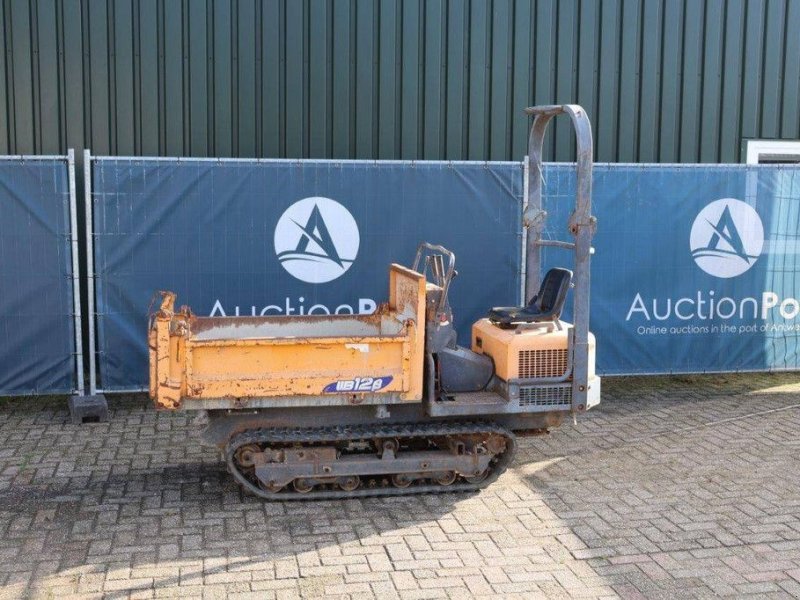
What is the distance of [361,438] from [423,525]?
2.76ft

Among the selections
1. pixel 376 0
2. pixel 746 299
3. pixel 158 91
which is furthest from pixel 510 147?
pixel 158 91

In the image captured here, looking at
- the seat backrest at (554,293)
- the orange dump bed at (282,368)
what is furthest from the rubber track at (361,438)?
the seat backrest at (554,293)

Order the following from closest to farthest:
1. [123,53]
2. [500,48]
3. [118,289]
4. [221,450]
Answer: [221,450] → [118,289] → [123,53] → [500,48]

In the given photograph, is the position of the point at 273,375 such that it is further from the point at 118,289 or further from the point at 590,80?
the point at 590,80

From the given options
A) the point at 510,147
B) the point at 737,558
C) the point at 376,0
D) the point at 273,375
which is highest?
the point at 376,0

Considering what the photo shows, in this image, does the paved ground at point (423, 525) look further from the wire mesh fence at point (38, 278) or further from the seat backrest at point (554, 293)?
the seat backrest at point (554, 293)

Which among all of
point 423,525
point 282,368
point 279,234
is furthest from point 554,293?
point 279,234

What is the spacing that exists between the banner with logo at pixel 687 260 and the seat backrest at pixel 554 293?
8.88 feet

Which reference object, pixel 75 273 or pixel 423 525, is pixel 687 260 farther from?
pixel 75 273

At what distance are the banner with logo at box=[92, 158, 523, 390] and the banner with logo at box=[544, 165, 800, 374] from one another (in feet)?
2.72

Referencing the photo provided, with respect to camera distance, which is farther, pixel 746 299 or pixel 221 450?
pixel 746 299

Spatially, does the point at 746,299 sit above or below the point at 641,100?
below

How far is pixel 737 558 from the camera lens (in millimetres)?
6328

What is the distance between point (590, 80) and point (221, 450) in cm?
788
